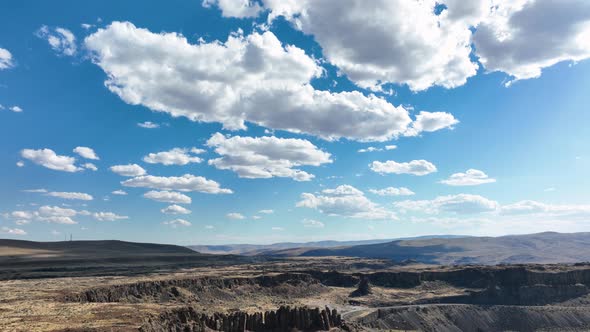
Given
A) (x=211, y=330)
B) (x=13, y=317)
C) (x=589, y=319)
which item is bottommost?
(x=589, y=319)

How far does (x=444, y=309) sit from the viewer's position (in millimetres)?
113812

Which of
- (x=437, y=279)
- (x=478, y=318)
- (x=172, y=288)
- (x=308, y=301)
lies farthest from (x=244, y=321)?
(x=437, y=279)

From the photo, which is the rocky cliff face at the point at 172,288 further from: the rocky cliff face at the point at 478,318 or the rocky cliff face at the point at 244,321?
the rocky cliff face at the point at 478,318

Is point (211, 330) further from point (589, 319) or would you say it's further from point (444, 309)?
point (589, 319)

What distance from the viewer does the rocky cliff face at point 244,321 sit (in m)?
52.8

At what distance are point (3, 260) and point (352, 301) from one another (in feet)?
516

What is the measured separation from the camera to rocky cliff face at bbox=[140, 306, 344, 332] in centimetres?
5275

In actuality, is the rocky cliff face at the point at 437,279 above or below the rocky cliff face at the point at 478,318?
above

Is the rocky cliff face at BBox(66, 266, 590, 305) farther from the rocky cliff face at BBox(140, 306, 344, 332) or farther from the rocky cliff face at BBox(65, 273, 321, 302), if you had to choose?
the rocky cliff face at BBox(140, 306, 344, 332)

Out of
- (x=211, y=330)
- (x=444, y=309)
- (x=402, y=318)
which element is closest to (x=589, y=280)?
(x=444, y=309)

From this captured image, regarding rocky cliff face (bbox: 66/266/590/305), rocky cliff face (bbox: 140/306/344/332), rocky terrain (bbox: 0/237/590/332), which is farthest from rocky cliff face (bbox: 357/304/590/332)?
rocky cliff face (bbox: 140/306/344/332)

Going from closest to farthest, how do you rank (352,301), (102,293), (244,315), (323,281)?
(244,315) → (102,293) → (352,301) → (323,281)

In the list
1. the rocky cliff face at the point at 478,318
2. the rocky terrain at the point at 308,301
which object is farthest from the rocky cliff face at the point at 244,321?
the rocky cliff face at the point at 478,318

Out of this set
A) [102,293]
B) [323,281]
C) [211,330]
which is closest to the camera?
[211,330]
